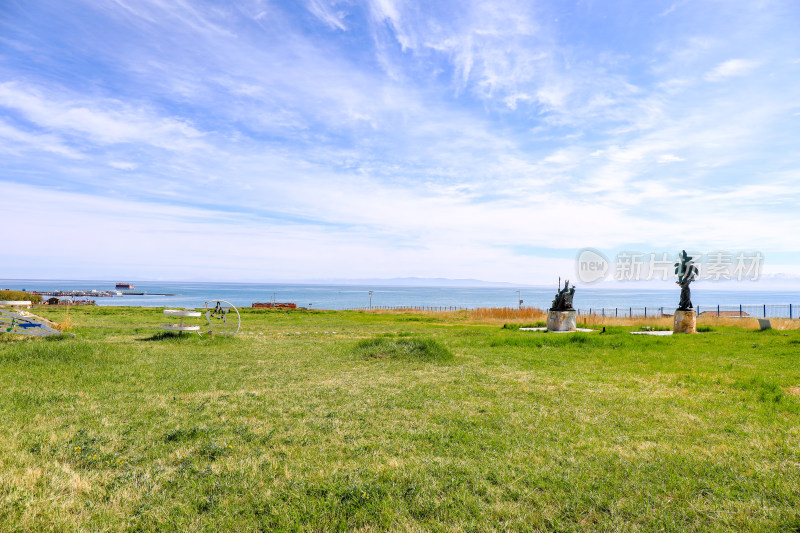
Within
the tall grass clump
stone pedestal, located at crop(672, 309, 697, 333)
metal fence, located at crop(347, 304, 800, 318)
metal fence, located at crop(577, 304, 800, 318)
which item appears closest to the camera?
the tall grass clump

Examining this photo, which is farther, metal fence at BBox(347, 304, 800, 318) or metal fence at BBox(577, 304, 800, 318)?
metal fence at BBox(347, 304, 800, 318)

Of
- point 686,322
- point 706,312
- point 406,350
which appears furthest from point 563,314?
point 706,312

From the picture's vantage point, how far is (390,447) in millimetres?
6004

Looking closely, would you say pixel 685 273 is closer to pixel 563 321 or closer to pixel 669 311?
pixel 563 321

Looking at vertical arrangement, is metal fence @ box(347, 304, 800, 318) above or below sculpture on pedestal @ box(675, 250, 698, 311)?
→ below

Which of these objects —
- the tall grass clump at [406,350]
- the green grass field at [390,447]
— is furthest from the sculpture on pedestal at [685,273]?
the tall grass clump at [406,350]

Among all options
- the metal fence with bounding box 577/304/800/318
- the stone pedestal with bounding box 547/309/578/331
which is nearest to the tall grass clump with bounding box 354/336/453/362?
the stone pedestal with bounding box 547/309/578/331

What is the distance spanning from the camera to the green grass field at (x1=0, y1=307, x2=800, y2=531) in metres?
4.22

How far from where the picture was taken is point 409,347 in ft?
48.7

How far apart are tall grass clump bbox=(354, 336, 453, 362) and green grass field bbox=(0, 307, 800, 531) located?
206 centimetres

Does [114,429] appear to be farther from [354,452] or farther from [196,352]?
[196,352]

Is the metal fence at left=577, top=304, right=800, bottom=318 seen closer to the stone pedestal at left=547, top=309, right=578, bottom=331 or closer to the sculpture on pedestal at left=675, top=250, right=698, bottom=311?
the sculpture on pedestal at left=675, top=250, right=698, bottom=311

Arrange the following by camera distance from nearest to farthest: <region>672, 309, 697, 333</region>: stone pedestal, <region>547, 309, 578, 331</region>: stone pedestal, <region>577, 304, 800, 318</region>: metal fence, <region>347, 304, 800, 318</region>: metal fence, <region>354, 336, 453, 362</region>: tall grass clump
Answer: <region>354, 336, 453, 362</region>: tall grass clump, <region>672, 309, 697, 333</region>: stone pedestal, <region>547, 309, 578, 331</region>: stone pedestal, <region>577, 304, 800, 318</region>: metal fence, <region>347, 304, 800, 318</region>: metal fence

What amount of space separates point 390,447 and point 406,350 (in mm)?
8531
